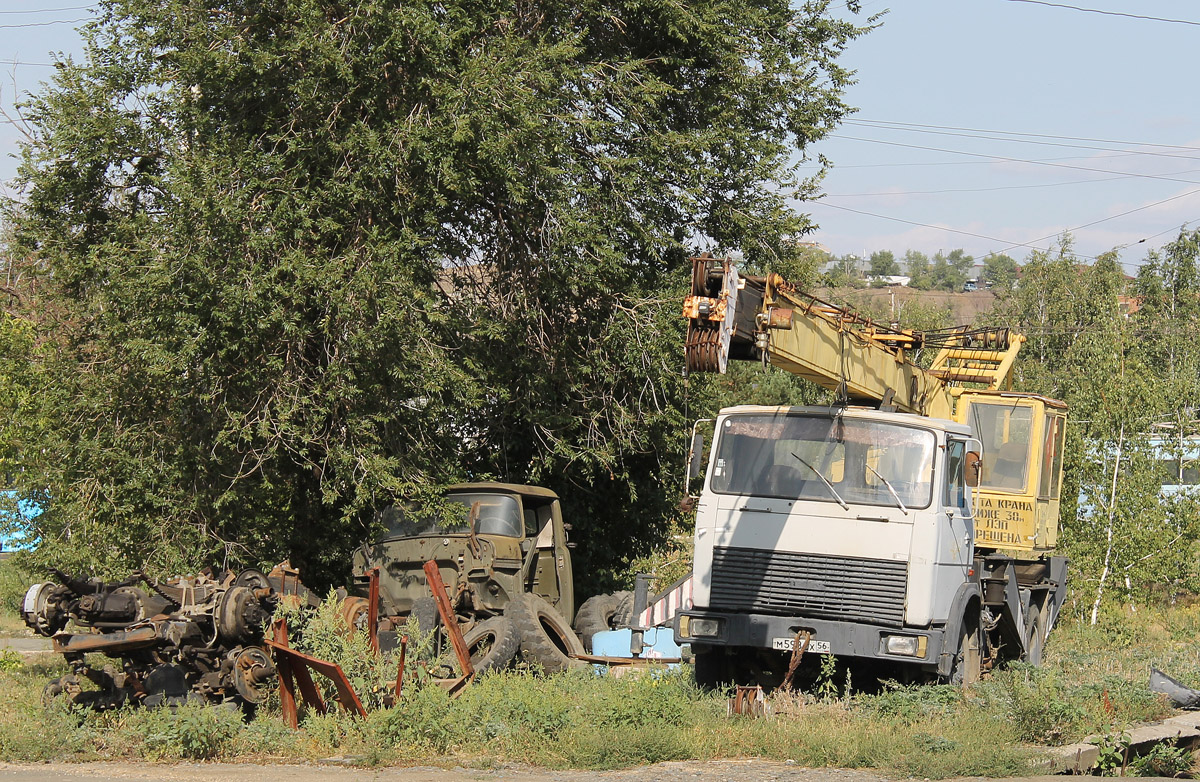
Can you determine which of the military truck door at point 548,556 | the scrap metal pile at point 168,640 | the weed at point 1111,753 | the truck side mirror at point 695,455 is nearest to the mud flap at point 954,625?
the weed at point 1111,753

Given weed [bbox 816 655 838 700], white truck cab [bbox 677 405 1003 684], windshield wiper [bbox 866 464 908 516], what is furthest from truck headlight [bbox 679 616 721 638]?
windshield wiper [bbox 866 464 908 516]

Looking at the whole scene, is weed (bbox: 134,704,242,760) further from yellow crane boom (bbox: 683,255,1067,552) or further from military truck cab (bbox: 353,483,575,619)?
yellow crane boom (bbox: 683,255,1067,552)

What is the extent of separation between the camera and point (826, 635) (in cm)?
1020

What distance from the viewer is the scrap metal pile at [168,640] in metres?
9.91

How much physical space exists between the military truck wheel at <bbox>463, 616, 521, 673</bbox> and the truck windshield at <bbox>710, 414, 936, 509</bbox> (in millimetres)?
2725

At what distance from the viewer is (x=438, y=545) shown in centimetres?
1336

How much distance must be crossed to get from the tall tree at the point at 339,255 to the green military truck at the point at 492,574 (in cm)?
58

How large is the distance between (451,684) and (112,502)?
5.77 meters

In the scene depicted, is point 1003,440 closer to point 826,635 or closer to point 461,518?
point 826,635

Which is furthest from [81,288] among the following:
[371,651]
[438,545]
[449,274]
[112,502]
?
[371,651]

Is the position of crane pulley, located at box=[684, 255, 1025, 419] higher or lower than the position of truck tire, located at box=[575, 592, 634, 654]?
higher

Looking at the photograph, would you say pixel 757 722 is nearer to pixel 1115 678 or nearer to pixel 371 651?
pixel 371 651

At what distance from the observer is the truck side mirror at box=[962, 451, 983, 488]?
1111 centimetres

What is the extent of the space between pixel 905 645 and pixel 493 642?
13.7 ft
